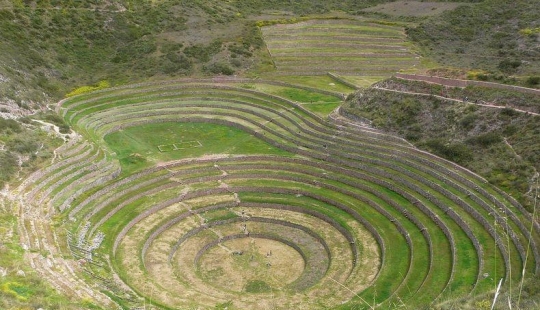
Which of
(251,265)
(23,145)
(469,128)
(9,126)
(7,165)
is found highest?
(469,128)

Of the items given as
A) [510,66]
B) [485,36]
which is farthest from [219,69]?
[485,36]

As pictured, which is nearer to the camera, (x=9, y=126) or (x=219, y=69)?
(x=9, y=126)

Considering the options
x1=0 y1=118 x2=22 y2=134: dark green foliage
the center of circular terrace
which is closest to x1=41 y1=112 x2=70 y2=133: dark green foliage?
x1=0 y1=118 x2=22 y2=134: dark green foliage

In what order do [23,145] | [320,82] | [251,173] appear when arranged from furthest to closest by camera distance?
1. [320,82]
2. [251,173]
3. [23,145]

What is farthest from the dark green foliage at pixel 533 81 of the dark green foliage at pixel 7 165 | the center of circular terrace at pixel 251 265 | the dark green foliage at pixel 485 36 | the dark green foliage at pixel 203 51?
the dark green foliage at pixel 7 165

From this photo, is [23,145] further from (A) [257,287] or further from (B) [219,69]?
(B) [219,69]

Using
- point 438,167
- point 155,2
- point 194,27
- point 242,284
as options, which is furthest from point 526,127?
point 155,2
